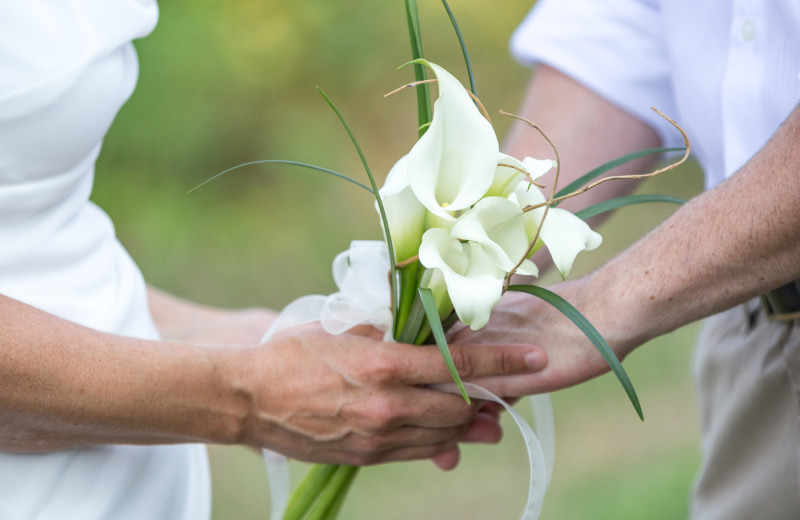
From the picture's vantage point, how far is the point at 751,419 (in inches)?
44.0

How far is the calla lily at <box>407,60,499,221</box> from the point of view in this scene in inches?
29.5

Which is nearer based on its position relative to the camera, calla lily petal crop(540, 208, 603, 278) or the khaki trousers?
calla lily petal crop(540, 208, 603, 278)

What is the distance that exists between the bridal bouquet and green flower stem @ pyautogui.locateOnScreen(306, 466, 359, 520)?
24cm

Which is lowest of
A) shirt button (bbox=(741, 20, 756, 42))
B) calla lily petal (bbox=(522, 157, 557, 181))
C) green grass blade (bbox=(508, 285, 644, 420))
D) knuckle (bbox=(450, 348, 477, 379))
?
knuckle (bbox=(450, 348, 477, 379))

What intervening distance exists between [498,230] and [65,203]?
1.72 feet

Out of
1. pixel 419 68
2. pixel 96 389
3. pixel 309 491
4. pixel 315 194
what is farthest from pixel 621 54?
pixel 315 194

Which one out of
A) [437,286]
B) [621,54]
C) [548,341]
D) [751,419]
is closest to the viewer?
[437,286]

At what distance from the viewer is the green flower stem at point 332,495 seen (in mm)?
1065

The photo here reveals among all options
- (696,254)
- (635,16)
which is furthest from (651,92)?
(696,254)

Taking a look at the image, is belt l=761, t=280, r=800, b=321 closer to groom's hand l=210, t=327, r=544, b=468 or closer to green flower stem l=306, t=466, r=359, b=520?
groom's hand l=210, t=327, r=544, b=468

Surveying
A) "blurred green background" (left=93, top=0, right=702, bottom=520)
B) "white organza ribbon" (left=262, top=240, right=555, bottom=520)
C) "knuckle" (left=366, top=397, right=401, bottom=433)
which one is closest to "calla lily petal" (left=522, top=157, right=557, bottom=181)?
"white organza ribbon" (left=262, top=240, right=555, bottom=520)

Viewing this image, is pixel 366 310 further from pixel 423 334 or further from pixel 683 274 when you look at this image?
pixel 683 274

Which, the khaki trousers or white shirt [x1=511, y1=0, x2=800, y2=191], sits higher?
white shirt [x1=511, y1=0, x2=800, y2=191]

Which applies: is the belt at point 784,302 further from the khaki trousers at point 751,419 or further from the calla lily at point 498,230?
the calla lily at point 498,230
